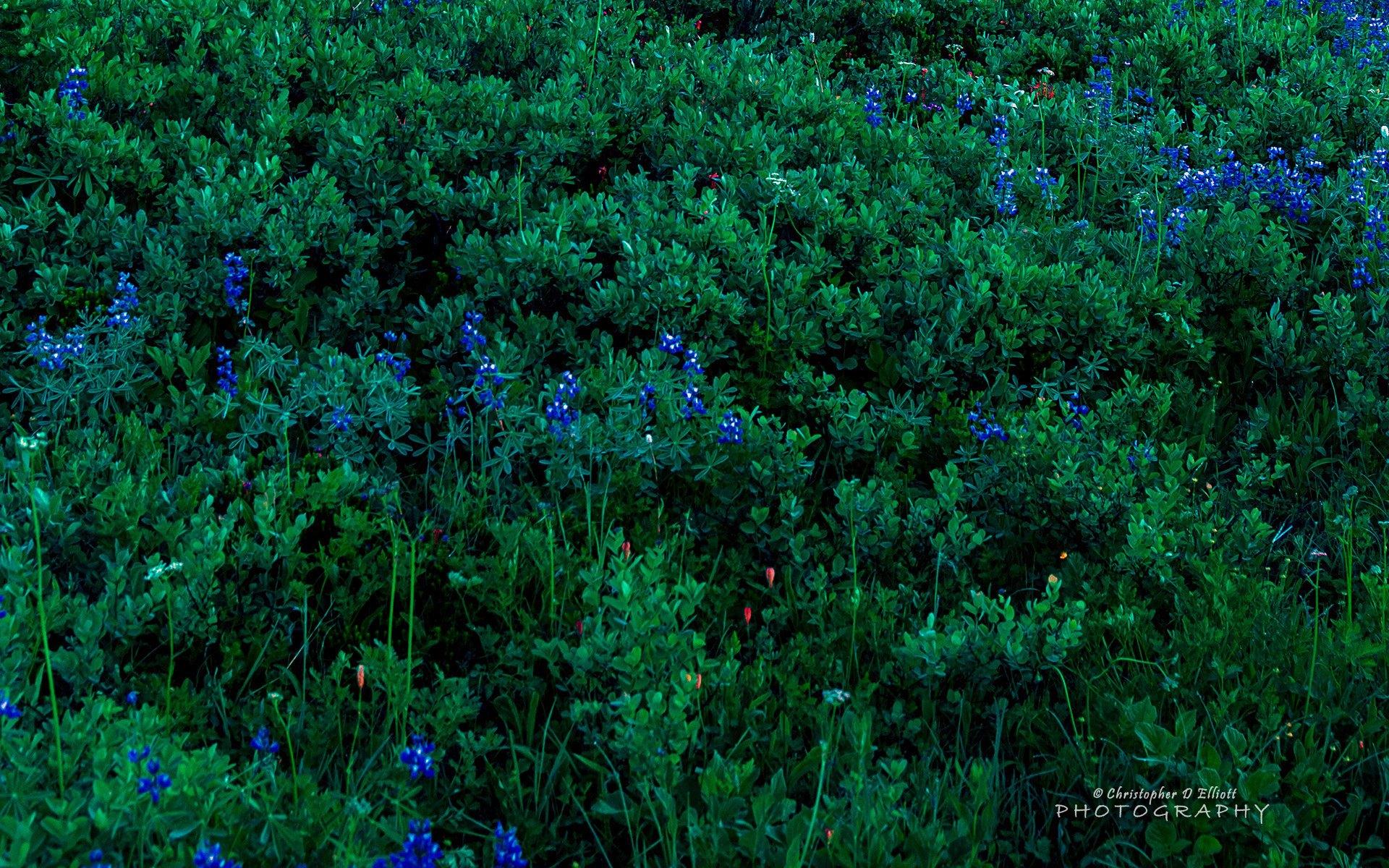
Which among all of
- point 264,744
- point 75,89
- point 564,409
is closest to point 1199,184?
point 564,409

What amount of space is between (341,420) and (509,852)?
1863 millimetres

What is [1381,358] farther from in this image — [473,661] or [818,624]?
[473,661]

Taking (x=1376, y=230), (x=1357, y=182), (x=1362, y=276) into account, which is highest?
(x=1357, y=182)

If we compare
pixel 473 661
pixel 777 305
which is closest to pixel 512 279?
pixel 777 305

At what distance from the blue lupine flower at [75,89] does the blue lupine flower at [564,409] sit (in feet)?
8.00

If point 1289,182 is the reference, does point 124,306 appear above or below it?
below

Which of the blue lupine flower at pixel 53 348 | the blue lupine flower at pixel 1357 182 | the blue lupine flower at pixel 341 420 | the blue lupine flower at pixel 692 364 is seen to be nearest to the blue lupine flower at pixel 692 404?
the blue lupine flower at pixel 692 364

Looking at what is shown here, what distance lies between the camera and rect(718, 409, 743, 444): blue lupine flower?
4.01 metres

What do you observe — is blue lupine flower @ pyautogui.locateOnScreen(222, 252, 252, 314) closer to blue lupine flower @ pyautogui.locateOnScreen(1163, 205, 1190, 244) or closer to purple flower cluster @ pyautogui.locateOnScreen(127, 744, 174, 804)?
purple flower cluster @ pyautogui.locateOnScreen(127, 744, 174, 804)

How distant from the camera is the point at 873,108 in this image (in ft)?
20.9

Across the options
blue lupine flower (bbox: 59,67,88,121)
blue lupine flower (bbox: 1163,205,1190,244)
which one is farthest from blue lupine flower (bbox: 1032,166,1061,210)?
blue lupine flower (bbox: 59,67,88,121)

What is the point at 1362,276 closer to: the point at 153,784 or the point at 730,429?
the point at 730,429

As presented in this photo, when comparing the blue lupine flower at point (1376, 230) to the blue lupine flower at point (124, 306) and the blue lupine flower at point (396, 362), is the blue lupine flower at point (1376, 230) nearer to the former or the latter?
the blue lupine flower at point (396, 362)

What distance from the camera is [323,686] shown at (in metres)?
3.15
